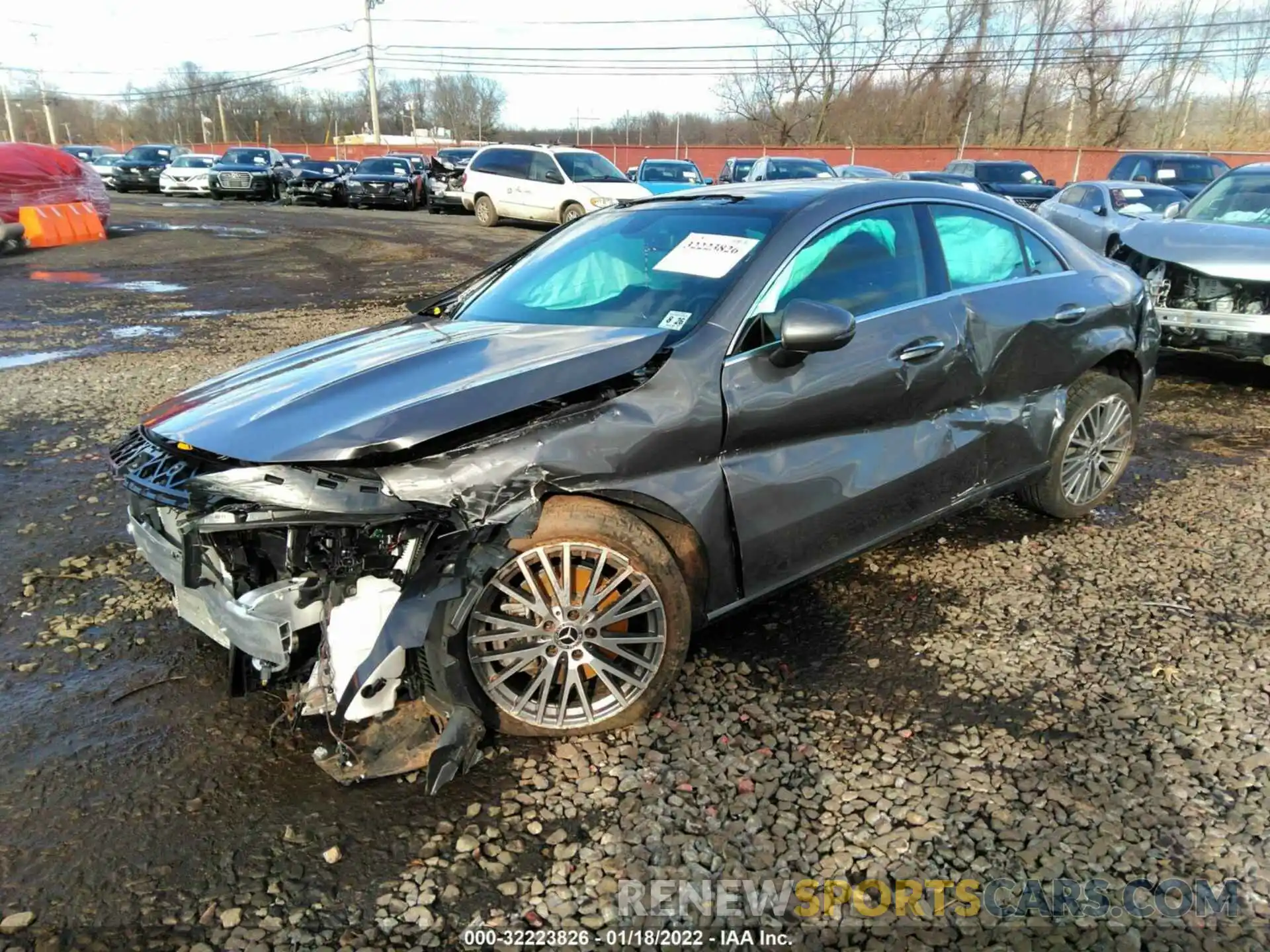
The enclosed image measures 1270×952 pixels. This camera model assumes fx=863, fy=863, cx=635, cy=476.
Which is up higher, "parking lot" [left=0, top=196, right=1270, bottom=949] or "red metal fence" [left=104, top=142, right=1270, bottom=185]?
"red metal fence" [left=104, top=142, right=1270, bottom=185]

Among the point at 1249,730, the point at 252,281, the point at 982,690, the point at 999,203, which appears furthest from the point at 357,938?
the point at 252,281

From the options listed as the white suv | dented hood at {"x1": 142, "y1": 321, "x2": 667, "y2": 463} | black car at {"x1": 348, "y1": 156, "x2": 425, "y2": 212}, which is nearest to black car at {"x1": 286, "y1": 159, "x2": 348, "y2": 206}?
black car at {"x1": 348, "y1": 156, "x2": 425, "y2": 212}

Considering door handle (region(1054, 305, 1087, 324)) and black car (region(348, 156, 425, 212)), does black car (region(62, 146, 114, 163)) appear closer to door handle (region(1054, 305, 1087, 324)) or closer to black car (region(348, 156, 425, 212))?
black car (region(348, 156, 425, 212))

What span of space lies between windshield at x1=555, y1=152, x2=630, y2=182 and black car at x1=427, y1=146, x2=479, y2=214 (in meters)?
6.13

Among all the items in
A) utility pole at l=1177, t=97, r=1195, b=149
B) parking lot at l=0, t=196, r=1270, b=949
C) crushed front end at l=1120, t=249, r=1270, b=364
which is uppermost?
utility pole at l=1177, t=97, r=1195, b=149

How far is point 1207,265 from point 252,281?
11.6 m

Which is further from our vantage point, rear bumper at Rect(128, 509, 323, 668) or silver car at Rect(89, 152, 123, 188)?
silver car at Rect(89, 152, 123, 188)

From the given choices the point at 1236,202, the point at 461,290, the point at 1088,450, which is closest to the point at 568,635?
the point at 461,290

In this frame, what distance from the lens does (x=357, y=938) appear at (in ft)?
6.73

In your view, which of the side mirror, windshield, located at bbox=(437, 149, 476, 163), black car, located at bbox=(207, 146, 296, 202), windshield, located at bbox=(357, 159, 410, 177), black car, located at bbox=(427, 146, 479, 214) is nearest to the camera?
the side mirror

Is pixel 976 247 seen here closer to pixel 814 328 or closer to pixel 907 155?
pixel 814 328

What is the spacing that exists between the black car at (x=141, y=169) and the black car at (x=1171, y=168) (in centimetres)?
3111

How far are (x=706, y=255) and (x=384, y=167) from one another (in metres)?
26.3

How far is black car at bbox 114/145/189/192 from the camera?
32156 mm
